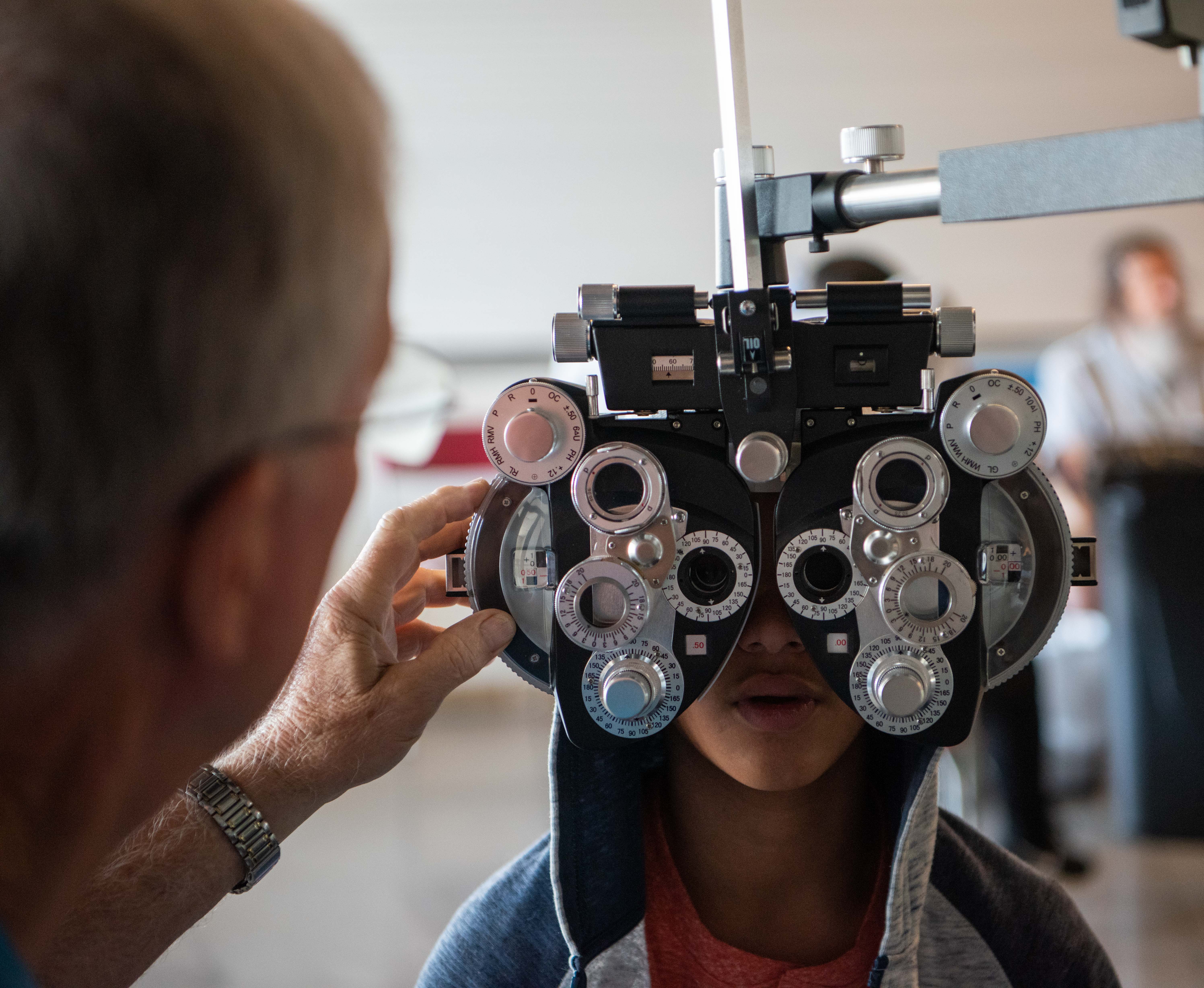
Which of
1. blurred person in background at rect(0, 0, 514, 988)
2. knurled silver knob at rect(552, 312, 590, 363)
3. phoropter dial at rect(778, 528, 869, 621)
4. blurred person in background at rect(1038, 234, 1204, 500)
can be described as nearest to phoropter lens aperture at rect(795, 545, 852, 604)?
phoropter dial at rect(778, 528, 869, 621)

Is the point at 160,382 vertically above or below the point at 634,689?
above

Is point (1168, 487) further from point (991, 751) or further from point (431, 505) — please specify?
point (431, 505)

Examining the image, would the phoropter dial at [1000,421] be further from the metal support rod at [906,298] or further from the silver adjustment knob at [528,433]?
the silver adjustment knob at [528,433]

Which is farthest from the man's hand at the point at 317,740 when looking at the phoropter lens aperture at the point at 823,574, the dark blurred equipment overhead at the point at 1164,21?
the dark blurred equipment overhead at the point at 1164,21

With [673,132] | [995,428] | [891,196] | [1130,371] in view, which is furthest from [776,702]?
[673,132]

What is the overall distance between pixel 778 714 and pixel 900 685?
16 centimetres

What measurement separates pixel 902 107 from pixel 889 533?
15.4ft

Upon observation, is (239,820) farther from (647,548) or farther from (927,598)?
(927,598)

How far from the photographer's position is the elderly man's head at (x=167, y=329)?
494mm

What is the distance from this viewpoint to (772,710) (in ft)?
2.97

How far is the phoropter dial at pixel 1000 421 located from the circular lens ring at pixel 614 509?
0.20 meters

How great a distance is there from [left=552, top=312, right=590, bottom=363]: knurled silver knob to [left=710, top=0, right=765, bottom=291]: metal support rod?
0.11 metres

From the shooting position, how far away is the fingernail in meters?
0.81

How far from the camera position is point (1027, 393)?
75 centimetres
